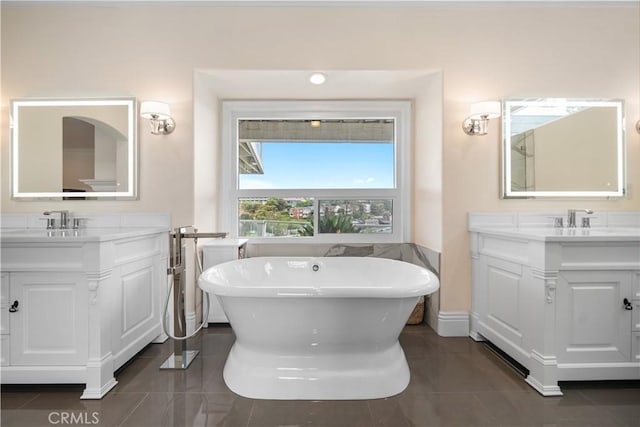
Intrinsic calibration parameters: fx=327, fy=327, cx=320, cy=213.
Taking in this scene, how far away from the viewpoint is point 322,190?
3105 millimetres

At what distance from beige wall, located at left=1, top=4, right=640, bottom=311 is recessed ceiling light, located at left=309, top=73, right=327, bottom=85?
77 mm

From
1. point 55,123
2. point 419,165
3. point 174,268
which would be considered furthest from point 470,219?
point 55,123

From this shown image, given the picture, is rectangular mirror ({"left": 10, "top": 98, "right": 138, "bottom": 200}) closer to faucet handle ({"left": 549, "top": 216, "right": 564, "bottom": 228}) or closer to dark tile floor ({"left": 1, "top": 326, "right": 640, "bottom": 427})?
dark tile floor ({"left": 1, "top": 326, "right": 640, "bottom": 427})

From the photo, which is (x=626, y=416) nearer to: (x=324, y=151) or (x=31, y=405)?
(x=324, y=151)

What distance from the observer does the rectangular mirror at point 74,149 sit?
2.43 meters

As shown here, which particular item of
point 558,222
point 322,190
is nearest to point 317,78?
point 322,190

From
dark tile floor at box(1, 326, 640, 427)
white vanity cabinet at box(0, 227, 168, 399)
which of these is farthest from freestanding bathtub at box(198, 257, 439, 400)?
white vanity cabinet at box(0, 227, 168, 399)

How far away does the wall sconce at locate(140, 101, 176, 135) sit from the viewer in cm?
227

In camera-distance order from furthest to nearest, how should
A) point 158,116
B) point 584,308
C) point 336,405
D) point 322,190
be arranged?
point 322,190, point 158,116, point 584,308, point 336,405

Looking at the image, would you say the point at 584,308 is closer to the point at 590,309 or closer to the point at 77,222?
the point at 590,309

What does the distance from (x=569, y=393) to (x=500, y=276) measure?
2.29ft

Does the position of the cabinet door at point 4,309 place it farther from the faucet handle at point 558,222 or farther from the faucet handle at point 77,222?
the faucet handle at point 558,222

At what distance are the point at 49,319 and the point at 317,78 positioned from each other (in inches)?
89.4

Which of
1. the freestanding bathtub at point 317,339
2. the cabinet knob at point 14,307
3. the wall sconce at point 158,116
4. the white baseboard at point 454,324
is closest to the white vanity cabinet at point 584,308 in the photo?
the freestanding bathtub at point 317,339
